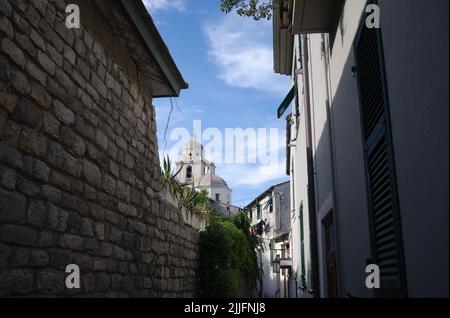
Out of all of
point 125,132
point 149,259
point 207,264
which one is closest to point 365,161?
point 125,132

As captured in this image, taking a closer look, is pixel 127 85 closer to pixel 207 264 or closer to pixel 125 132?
pixel 125 132

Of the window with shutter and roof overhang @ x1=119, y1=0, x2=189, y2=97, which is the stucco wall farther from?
roof overhang @ x1=119, y1=0, x2=189, y2=97

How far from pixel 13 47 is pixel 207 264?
7136 millimetres

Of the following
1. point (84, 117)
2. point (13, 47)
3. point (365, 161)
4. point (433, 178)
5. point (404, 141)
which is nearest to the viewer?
point (433, 178)

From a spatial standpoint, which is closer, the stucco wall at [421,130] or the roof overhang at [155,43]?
the stucco wall at [421,130]

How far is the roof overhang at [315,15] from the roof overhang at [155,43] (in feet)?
5.19

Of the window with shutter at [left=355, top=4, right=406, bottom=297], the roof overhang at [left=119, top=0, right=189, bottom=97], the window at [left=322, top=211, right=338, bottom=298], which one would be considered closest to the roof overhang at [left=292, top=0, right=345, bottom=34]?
the window with shutter at [left=355, top=4, right=406, bottom=297]

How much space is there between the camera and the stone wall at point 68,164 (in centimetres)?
305

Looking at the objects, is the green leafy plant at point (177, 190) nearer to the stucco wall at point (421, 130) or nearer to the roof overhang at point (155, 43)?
the roof overhang at point (155, 43)

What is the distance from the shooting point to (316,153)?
6828 millimetres

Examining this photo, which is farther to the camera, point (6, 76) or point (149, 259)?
point (149, 259)

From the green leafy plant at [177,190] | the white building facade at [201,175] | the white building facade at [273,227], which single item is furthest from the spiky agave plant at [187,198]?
the white building facade at [201,175]

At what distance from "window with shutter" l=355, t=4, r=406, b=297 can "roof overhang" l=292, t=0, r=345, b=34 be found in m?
1.21

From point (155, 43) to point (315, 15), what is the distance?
1.89 meters
